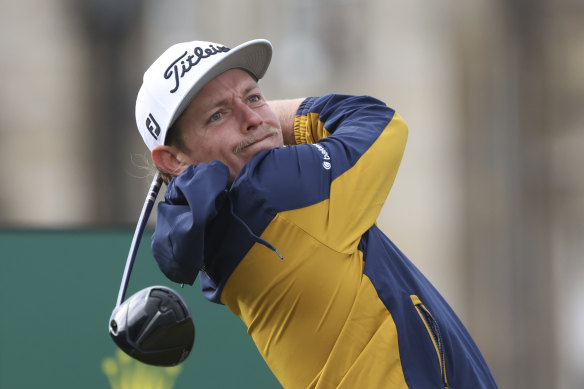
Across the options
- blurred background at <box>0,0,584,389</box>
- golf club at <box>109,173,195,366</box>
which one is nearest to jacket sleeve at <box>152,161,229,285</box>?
golf club at <box>109,173,195,366</box>

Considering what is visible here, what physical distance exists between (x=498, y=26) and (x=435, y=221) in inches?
59.9

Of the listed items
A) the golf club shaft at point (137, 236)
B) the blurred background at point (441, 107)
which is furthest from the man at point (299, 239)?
the blurred background at point (441, 107)

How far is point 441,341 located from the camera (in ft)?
7.86

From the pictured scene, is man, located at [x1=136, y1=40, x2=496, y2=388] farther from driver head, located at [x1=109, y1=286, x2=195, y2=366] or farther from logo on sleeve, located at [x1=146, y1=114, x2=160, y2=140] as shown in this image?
driver head, located at [x1=109, y1=286, x2=195, y2=366]

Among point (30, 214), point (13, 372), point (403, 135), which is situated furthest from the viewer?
point (30, 214)

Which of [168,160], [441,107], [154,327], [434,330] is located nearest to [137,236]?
[168,160]

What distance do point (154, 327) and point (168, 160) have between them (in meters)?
0.58

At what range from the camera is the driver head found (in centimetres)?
223

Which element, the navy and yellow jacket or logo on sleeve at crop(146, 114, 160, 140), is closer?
the navy and yellow jacket

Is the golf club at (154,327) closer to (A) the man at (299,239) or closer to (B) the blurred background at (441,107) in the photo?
(A) the man at (299,239)

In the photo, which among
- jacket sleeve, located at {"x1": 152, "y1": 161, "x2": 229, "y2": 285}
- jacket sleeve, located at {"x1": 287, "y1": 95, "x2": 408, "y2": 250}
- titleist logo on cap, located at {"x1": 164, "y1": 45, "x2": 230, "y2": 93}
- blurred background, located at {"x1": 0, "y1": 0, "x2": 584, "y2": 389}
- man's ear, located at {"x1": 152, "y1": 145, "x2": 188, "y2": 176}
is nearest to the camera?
jacket sleeve, located at {"x1": 152, "y1": 161, "x2": 229, "y2": 285}

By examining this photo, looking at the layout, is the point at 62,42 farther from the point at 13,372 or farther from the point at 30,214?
the point at 13,372

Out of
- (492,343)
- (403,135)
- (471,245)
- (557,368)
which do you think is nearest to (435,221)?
(471,245)

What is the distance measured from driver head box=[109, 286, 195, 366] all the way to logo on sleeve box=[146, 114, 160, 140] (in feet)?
1.61
